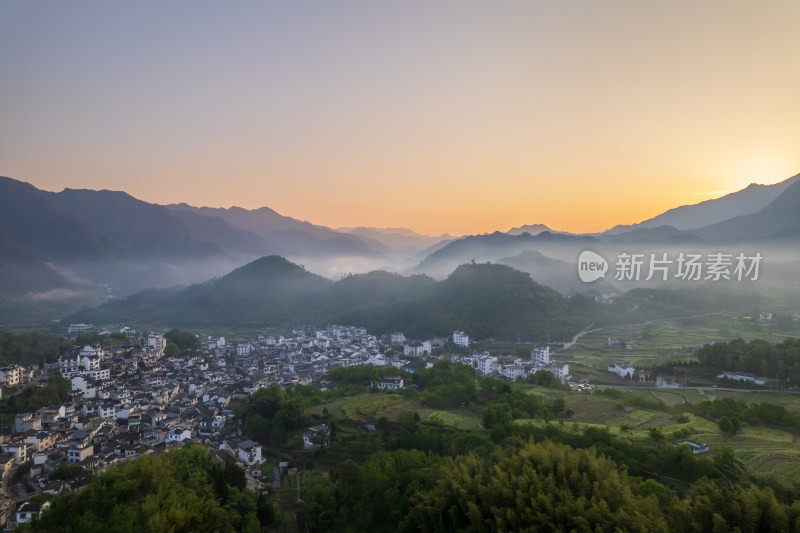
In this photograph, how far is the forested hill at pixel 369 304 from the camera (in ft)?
136

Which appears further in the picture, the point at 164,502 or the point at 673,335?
the point at 673,335

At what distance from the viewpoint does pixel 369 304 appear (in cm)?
5331

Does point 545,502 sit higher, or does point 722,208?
point 722,208

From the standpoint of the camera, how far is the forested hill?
41.5 metres

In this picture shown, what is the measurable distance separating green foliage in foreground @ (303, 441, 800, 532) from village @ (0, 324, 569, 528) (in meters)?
5.70

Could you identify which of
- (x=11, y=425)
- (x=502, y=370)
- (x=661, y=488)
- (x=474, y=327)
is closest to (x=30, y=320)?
(x=11, y=425)

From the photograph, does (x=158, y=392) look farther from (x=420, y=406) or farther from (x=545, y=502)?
(x=545, y=502)

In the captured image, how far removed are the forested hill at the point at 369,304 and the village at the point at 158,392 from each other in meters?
4.94

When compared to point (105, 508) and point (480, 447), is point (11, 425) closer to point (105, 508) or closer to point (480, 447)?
point (105, 508)

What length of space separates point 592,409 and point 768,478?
7071 mm

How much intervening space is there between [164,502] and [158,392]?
50.7ft

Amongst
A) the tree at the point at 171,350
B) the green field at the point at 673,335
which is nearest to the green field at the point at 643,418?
the green field at the point at 673,335

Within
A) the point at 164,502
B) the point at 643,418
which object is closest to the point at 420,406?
the point at 643,418

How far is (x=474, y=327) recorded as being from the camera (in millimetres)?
40750
